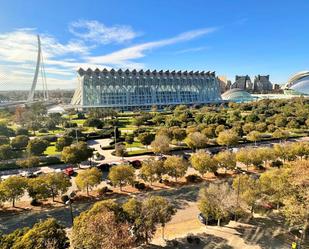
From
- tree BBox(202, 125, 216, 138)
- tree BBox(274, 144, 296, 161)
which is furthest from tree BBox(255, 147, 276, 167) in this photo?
tree BBox(202, 125, 216, 138)

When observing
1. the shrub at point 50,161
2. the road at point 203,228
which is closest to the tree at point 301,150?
the road at point 203,228

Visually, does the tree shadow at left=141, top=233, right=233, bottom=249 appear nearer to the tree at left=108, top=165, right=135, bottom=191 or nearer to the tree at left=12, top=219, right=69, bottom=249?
the tree at left=12, top=219, right=69, bottom=249

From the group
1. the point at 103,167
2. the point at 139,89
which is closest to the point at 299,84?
the point at 139,89

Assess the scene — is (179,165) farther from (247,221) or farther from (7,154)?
(7,154)

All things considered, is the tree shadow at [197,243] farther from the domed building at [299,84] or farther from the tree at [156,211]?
the domed building at [299,84]

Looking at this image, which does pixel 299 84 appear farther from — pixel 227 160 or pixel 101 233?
pixel 101 233
